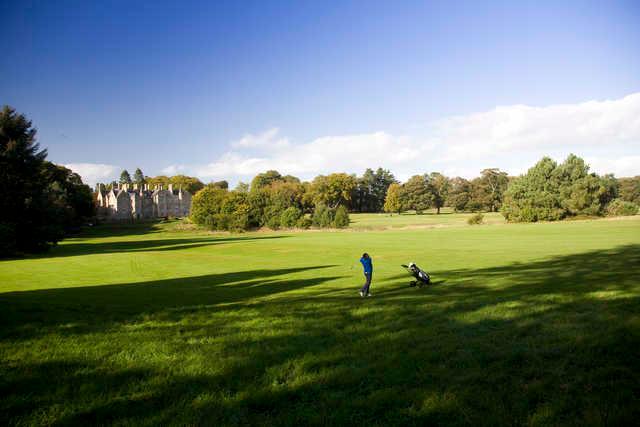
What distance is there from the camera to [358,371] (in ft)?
20.8

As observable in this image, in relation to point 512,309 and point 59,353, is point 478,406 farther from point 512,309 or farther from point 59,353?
point 59,353

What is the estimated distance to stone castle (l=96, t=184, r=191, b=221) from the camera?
142875 mm

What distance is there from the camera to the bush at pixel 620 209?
7912cm

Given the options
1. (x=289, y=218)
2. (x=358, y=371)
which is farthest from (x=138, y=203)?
(x=358, y=371)

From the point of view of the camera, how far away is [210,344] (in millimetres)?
7656

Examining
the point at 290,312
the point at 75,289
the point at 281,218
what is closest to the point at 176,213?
the point at 281,218

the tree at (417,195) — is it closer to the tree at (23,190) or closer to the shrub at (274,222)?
the shrub at (274,222)

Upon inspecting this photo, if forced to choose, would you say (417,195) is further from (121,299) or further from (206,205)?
(121,299)

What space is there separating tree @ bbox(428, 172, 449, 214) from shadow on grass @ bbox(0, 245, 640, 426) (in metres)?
144

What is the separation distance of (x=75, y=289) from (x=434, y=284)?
16.9m

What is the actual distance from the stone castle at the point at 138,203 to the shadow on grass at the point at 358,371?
14435cm

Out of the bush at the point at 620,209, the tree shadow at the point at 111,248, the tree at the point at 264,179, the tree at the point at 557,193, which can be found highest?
the tree at the point at 264,179

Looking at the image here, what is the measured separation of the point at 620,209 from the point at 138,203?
487 feet

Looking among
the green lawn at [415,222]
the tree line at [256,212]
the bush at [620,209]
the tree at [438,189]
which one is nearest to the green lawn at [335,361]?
the green lawn at [415,222]
